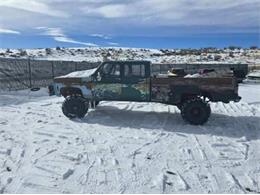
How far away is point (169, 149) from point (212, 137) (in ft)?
4.70

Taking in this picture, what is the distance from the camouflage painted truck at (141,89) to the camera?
8.17 meters

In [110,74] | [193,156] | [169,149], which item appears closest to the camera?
[193,156]

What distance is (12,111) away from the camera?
10.1 m

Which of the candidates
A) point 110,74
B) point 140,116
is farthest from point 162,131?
point 110,74

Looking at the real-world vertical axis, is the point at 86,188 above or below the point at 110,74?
below

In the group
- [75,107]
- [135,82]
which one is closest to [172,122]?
[135,82]

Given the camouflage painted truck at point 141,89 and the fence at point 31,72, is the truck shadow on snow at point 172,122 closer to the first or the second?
the camouflage painted truck at point 141,89

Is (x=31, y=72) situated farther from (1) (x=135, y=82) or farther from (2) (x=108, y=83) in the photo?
(1) (x=135, y=82)

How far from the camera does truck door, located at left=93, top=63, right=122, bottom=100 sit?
8.74 m

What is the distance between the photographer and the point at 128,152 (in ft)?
19.9

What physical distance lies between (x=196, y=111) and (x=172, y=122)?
0.79 meters

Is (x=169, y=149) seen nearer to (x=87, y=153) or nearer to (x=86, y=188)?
(x=87, y=153)

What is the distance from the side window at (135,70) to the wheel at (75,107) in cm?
155

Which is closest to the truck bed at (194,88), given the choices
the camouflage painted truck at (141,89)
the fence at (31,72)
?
the camouflage painted truck at (141,89)
